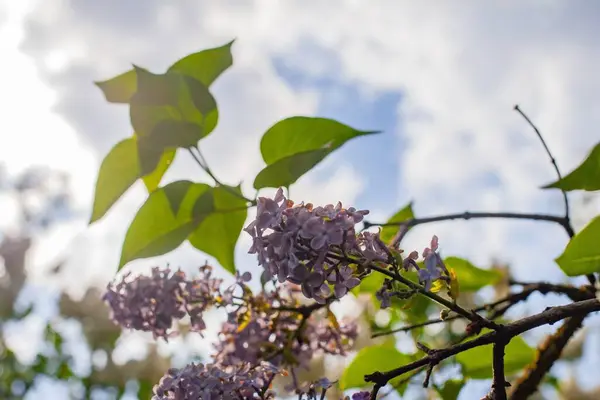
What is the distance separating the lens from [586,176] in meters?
0.52

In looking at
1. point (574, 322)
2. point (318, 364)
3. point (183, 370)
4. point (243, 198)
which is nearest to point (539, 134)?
point (574, 322)

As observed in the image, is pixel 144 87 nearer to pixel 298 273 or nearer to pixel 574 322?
pixel 298 273

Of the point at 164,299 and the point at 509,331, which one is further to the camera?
the point at 164,299

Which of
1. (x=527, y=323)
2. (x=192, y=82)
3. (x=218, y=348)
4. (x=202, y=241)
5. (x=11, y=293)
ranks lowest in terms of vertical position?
(x=527, y=323)

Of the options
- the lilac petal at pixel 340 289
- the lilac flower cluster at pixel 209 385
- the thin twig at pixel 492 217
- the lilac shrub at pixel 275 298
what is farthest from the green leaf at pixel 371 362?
the lilac petal at pixel 340 289

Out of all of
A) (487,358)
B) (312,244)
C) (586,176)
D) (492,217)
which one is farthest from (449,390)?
(312,244)

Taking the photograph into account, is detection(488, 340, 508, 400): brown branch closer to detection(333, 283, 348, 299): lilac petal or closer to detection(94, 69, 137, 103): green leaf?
detection(333, 283, 348, 299): lilac petal

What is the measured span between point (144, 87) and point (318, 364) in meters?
0.79

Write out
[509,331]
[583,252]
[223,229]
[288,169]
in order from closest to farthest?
[509,331]
[583,252]
[288,169]
[223,229]

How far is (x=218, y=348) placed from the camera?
0.71 m

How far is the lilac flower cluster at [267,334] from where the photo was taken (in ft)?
2.23

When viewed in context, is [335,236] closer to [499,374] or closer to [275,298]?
[499,374]

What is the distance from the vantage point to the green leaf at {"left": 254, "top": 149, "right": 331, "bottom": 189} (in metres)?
0.61

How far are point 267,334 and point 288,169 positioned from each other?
7.6 inches
